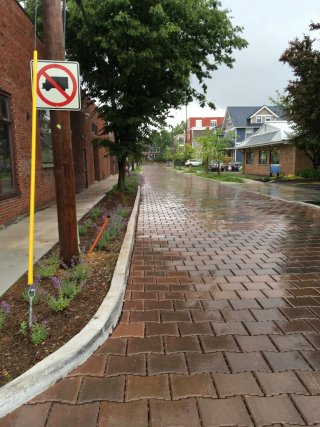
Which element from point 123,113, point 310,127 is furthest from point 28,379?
point 123,113

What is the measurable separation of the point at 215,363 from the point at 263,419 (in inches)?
25.5

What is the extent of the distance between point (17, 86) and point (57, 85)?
6055 millimetres

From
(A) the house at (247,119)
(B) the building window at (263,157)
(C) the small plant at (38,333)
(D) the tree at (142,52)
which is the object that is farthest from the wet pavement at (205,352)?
(A) the house at (247,119)

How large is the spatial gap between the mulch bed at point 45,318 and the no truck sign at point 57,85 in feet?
6.99

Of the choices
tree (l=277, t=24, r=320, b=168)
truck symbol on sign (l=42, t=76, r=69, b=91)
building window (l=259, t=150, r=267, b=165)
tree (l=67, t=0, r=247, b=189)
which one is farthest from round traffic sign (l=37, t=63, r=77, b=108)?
building window (l=259, t=150, r=267, b=165)

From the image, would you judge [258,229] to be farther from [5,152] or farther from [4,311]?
[5,152]

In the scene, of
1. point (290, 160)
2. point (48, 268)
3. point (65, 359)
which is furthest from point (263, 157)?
point (65, 359)

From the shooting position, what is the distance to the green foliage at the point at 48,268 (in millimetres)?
4594

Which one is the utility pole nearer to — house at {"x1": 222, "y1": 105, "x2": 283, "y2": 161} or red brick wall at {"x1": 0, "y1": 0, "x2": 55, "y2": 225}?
red brick wall at {"x1": 0, "y1": 0, "x2": 55, "y2": 225}

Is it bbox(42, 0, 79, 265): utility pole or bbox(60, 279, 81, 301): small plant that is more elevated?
bbox(42, 0, 79, 265): utility pole

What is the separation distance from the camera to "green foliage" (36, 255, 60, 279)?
459cm

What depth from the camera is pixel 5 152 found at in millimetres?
8703

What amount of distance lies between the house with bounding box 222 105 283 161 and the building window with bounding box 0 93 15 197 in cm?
4525

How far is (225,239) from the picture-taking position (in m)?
7.32
